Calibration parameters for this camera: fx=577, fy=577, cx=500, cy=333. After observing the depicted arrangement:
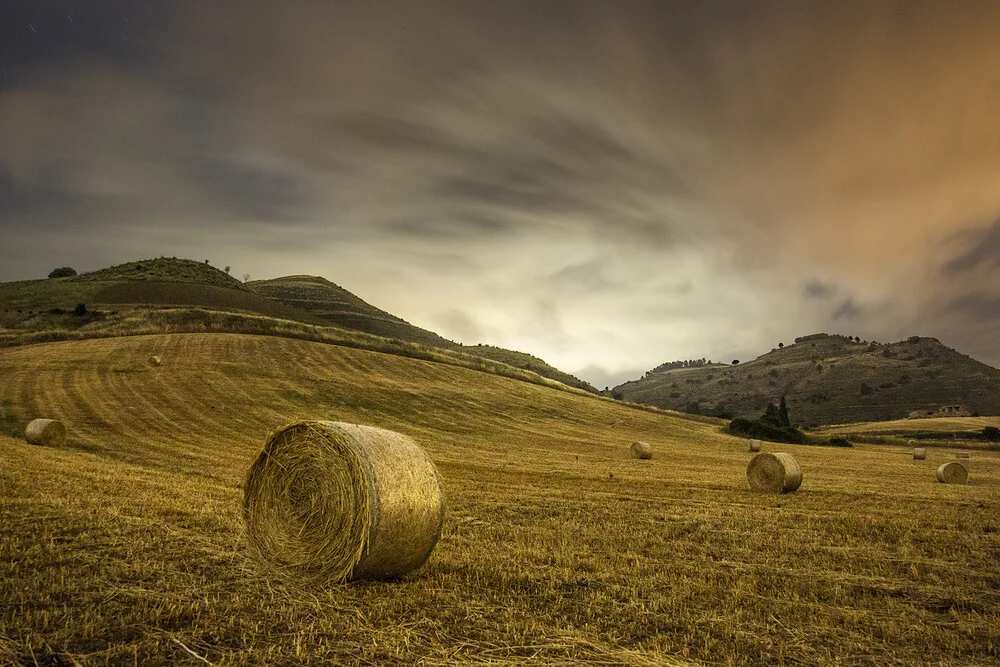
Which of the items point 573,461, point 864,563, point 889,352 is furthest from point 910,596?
point 889,352

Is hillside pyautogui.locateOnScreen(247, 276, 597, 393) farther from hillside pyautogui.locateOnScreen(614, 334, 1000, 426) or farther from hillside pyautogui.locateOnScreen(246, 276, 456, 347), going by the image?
hillside pyautogui.locateOnScreen(614, 334, 1000, 426)

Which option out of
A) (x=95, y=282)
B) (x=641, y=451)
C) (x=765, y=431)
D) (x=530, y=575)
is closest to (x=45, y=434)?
(x=530, y=575)

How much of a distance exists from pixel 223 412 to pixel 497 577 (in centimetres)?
2493

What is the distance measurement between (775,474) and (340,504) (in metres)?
13.9

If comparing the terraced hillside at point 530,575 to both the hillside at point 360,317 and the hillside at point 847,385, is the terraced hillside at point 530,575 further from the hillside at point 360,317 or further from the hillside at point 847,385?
the hillside at point 847,385

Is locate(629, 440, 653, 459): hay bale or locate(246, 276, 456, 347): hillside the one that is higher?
locate(246, 276, 456, 347): hillside

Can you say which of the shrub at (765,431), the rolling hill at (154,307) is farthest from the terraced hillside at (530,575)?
the rolling hill at (154,307)

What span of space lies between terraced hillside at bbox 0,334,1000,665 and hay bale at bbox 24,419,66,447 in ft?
1.60

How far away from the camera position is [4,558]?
6660mm

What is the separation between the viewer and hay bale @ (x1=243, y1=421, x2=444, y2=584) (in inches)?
265

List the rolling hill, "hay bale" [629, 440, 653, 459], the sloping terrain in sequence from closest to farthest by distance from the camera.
→ "hay bale" [629, 440, 653, 459] → the rolling hill → the sloping terrain

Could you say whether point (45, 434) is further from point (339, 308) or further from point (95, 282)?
point (339, 308)

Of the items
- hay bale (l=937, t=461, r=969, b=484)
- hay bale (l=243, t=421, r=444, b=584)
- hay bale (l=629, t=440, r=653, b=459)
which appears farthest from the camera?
hay bale (l=629, t=440, r=653, b=459)

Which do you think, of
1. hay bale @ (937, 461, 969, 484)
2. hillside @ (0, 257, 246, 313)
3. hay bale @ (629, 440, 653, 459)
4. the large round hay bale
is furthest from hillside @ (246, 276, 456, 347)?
the large round hay bale
